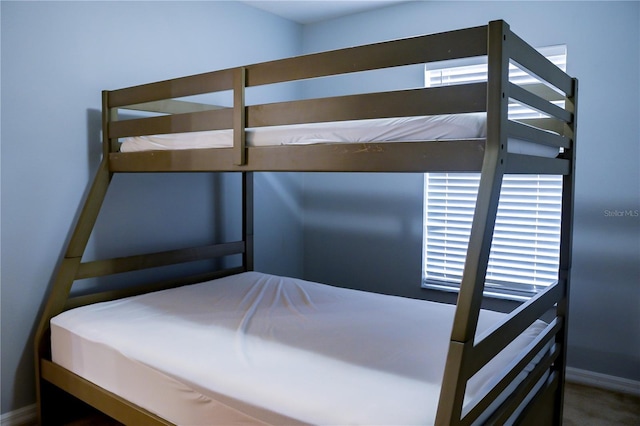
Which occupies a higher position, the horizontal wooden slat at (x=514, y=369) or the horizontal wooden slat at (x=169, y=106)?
the horizontal wooden slat at (x=169, y=106)

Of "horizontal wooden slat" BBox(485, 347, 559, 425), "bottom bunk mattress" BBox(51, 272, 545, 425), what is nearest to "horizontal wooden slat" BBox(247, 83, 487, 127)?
"bottom bunk mattress" BBox(51, 272, 545, 425)

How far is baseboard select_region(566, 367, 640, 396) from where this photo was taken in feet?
8.99

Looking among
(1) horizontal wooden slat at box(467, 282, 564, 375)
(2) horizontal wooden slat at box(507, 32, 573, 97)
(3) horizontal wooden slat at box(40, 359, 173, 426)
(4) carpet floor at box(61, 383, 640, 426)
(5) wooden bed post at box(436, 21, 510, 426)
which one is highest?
(2) horizontal wooden slat at box(507, 32, 573, 97)

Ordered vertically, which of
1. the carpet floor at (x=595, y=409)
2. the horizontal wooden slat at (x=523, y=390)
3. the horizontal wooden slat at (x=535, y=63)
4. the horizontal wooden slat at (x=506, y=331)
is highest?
the horizontal wooden slat at (x=535, y=63)

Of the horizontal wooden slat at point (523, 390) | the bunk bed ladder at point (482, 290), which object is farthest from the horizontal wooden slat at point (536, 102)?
the horizontal wooden slat at point (523, 390)

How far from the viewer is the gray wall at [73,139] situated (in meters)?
2.36

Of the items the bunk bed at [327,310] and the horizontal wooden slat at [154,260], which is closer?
the bunk bed at [327,310]

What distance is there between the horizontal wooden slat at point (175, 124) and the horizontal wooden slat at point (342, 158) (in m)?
0.10

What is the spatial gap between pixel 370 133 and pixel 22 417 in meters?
2.17

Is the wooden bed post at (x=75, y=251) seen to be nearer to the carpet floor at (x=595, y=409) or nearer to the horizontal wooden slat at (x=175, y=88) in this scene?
the horizontal wooden slat at (x=175, y=88)

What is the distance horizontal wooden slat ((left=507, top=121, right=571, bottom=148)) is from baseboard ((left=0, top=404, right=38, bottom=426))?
249 cm

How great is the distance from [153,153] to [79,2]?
0.93 m

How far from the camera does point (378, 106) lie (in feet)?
5.30

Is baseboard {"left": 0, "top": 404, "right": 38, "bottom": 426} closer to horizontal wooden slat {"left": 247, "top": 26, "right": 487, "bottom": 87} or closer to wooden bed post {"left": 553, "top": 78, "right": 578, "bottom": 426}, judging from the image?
horizontal wooden slat {"left": 247, "top": 26, "right": 487, "bottom": 87}
